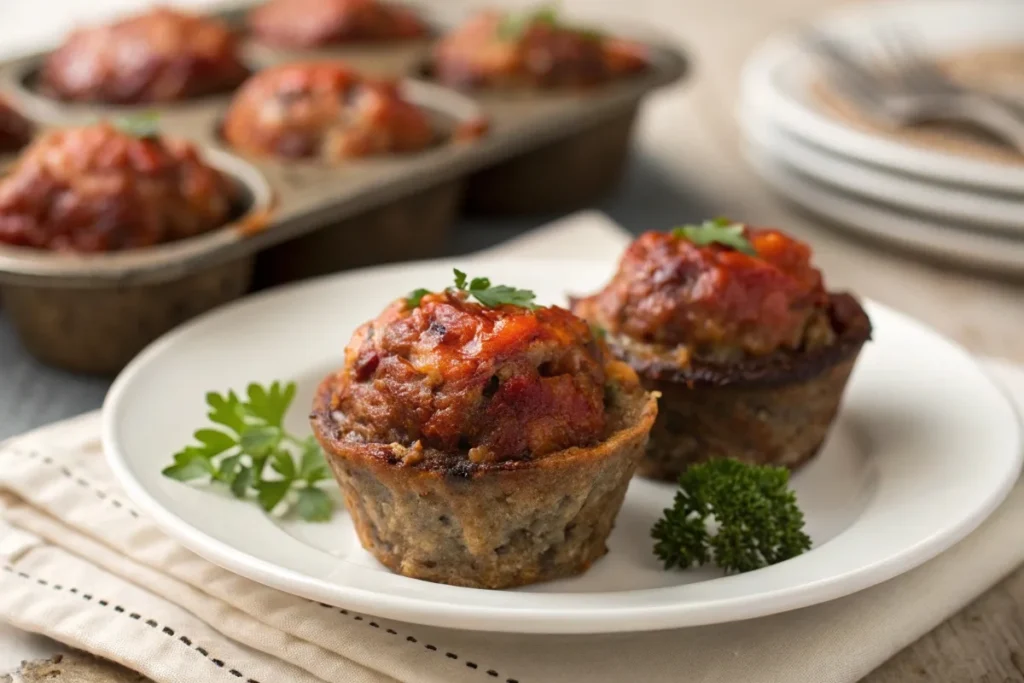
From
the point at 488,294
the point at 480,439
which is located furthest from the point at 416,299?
the point at 480,439

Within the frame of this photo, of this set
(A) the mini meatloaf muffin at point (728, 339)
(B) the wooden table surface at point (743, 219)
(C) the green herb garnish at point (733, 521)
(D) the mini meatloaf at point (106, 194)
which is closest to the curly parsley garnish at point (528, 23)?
(B) the wooden table surface at point (743, 219)

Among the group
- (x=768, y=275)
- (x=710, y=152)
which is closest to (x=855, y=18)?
(x=710, y=152)

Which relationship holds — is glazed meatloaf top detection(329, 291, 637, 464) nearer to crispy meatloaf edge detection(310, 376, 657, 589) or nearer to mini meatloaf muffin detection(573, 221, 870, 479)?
crispy meatloaf edge detection(310, 376, 657, 589)

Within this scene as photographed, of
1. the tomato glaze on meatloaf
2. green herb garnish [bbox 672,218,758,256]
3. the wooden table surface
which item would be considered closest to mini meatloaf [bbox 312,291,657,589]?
the tomato glaze on meatloaf

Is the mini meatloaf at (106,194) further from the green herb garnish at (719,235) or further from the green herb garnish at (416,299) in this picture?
the green herb garnish at (719,235)

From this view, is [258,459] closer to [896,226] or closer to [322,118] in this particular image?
[322,118]

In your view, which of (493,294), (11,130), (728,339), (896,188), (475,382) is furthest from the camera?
(896,188)

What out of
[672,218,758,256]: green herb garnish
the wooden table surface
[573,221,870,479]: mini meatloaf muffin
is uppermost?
[672,218,758,256]: green herb garnish
